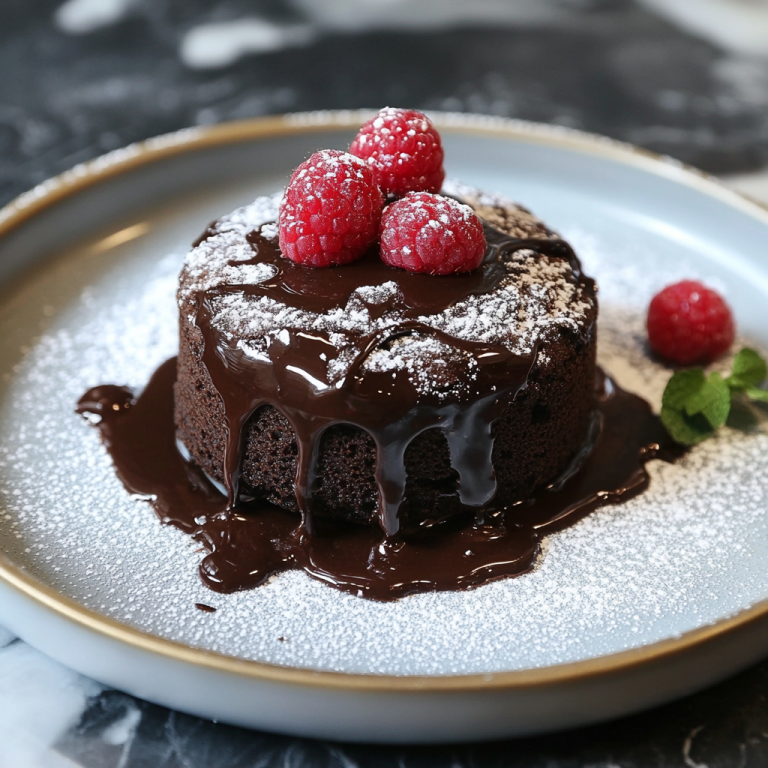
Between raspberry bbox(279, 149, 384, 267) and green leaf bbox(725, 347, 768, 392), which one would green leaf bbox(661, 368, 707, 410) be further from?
raspberry bbox(279, 149, 384, 267)

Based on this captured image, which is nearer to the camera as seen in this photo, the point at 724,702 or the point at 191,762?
the point at 191,762

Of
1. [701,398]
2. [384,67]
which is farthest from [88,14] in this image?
[701,398]

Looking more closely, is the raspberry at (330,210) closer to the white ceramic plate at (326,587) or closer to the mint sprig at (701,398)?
the white ceramic plate at (326,587)

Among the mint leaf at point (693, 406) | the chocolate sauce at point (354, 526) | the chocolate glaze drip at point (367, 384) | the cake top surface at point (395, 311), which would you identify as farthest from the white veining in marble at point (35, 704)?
the mint leaf at point (693, 406)

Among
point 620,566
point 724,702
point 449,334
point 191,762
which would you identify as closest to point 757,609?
A: point 724,702

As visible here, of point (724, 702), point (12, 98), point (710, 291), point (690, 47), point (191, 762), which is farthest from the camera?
point (690, 47)

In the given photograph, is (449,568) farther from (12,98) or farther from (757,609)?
(12,98)

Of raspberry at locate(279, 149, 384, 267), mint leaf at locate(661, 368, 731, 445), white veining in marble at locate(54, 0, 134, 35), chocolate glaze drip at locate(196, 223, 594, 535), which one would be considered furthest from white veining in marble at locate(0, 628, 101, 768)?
white veining in marble at locate(54, 0, 134, 35)

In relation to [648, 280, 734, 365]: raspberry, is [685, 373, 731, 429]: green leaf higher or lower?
lower
